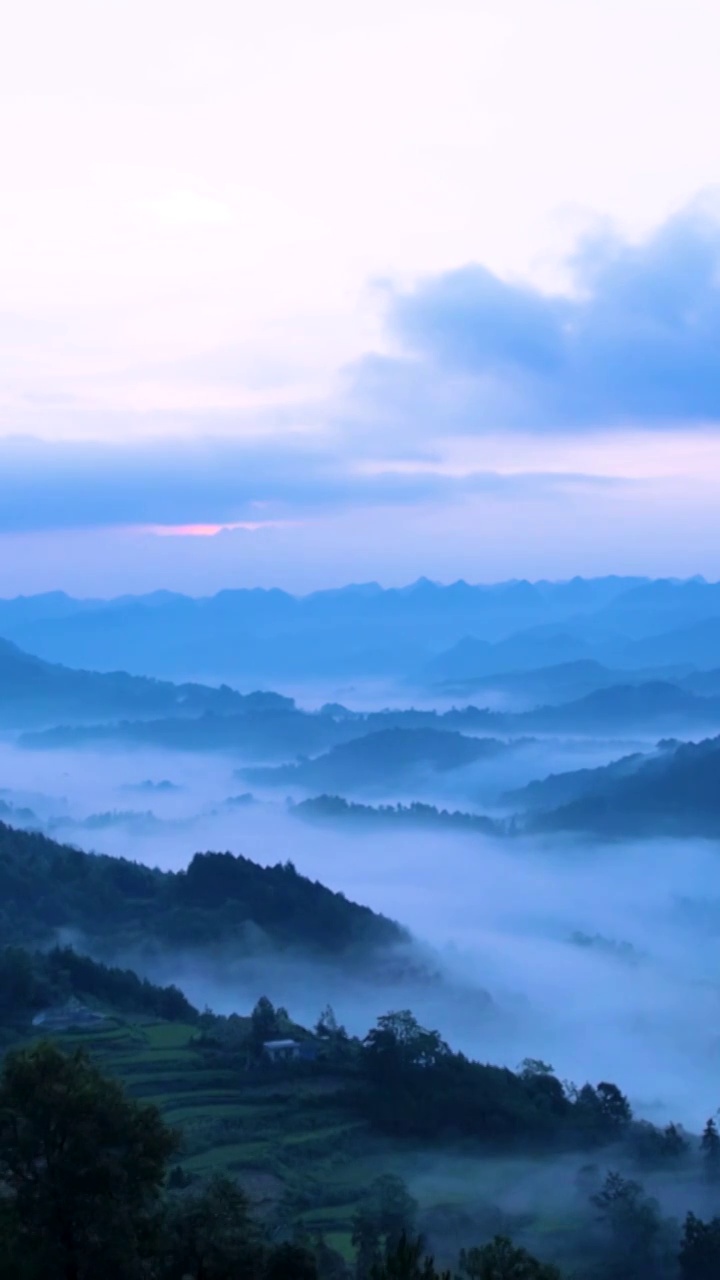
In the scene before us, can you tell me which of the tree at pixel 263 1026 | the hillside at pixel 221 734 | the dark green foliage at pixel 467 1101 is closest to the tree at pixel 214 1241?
the dark green foliage at pixel 467 1101

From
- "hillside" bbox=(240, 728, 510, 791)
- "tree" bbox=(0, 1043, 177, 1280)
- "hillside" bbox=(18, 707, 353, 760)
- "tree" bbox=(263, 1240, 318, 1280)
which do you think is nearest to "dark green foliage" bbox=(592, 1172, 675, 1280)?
"tree" bbox=(263, 1240, 318, 1280)

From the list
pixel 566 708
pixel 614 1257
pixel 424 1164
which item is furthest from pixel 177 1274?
pixel 566 708

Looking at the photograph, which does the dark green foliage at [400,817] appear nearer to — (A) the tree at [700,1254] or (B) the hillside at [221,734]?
(B) the hillside at [221,734]

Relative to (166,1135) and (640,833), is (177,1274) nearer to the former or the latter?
(166,1135)

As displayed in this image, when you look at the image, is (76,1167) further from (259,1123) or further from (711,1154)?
(711,1154)

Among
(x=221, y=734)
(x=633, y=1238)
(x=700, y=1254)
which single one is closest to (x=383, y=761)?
(x=221, y=734)

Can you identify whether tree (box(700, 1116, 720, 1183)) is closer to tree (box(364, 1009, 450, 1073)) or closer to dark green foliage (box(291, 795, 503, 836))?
tree (box(364, 1009, 450, 1073))
